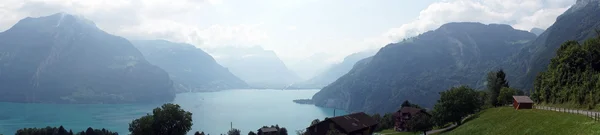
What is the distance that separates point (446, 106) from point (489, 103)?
1216 inches

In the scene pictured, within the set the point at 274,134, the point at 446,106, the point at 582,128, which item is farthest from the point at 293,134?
the point at 582,128

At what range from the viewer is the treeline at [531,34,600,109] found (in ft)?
185

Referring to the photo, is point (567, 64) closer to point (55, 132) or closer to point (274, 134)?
point (274, 134)

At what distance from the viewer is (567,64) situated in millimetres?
Result: 67938

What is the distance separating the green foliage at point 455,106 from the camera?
75000 millimetres

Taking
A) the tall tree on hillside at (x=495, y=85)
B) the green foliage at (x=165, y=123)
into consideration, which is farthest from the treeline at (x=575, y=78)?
the green foliage at (x=165, y=123)

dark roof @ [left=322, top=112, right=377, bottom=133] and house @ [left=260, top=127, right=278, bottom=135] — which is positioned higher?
dark roof @ [left=322, top=112, right=377, bottom=133]

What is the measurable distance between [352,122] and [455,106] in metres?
29.6

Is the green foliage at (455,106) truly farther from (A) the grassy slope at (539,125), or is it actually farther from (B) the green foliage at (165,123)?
(B) the green foliage at (165,123)

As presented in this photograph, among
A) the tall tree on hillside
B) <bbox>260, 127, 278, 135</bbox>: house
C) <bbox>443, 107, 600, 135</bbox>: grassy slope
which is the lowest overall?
<bbox>260, 127, 278, 135</bbox>: house

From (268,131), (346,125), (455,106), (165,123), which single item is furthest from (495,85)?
(165,123)

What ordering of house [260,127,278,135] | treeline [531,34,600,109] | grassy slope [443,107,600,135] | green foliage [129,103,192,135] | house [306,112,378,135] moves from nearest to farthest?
grassy slope [443,107,600,135] < treeline [531,34,600,109] < green foliage [129,103,192,135] < house [306,112,378,135] < house [260,127,278,135]

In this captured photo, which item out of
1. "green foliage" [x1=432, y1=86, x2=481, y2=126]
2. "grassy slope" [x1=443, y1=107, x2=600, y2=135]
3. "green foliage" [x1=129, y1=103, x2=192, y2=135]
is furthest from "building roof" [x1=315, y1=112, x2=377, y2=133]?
"grassy slope" [x1=443, y1=107, x2=600, y2=135]

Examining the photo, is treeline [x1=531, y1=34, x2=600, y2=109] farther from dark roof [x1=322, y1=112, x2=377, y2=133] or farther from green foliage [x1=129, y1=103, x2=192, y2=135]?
green foliage [x1=129, y1=103, x2=192, y2=135]
